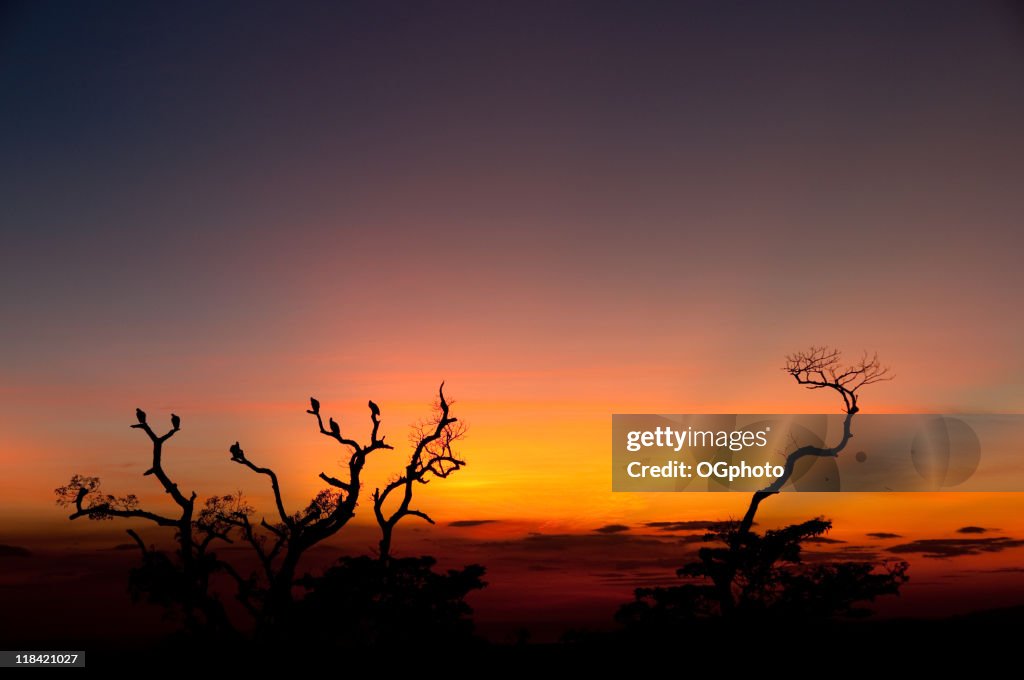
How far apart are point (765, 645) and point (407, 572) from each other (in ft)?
50.5

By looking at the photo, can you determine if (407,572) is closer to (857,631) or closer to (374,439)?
(374,439)

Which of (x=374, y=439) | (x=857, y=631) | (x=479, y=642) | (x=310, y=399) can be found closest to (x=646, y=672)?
(x=479, y=642)

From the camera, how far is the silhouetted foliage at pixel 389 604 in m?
37.7

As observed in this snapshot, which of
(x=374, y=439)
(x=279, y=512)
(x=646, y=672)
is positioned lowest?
(x=646, y=672)

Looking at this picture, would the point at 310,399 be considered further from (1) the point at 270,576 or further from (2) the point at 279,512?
(1) the point at 270,576

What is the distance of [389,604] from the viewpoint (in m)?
38.8

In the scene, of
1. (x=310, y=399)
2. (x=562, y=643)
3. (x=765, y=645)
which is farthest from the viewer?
(x=562, y=643)

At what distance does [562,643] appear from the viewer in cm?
4097

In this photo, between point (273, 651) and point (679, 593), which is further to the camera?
point (679, 593)

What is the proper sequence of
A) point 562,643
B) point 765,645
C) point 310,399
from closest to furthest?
1. point 310,399
2. point 765,645
3. point 562,643

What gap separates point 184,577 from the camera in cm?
3569

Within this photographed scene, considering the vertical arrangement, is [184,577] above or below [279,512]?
below

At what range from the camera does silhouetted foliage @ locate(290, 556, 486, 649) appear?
1483 inches

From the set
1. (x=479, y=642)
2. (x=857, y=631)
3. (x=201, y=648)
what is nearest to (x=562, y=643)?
(x=479, y=642)
